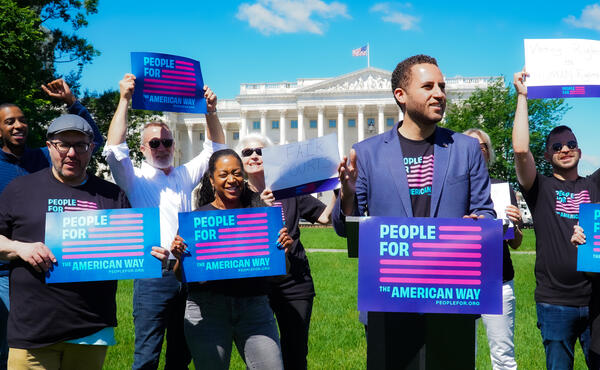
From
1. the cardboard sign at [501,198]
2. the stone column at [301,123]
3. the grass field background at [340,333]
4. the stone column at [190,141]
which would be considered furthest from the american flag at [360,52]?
the cardboard sign at [501,198]

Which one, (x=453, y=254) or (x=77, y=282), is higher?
(x=453, y=254)

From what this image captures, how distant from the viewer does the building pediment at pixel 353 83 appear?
73.2 m

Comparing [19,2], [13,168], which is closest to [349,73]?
[19,2]

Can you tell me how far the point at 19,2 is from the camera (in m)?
21.2

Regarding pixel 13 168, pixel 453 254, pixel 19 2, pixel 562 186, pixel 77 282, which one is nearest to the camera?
pixel 453 254

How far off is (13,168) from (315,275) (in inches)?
372

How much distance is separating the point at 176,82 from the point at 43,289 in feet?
6.37

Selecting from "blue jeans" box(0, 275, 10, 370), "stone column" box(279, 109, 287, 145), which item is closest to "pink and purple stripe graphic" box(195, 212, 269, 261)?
"blue jeans" box(0, 275, 10, 370)

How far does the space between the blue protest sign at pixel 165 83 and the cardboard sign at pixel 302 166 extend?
3.42 feet

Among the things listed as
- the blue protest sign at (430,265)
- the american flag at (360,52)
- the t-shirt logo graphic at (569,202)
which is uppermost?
the american flag at (360,52)

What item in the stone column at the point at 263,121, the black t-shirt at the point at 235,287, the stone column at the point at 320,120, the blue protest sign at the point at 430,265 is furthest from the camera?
the stone column at the point at 263,121

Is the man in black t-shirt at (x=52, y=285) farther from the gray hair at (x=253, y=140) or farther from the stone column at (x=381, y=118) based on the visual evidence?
the stone column at (x=381, y=118)

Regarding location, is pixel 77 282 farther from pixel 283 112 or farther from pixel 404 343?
pixel 283 112

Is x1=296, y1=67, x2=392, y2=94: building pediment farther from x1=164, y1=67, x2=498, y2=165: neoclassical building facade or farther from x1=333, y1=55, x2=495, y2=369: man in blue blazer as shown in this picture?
x1=333, y1=55, x2=495, y2=369: man in blue blazer
